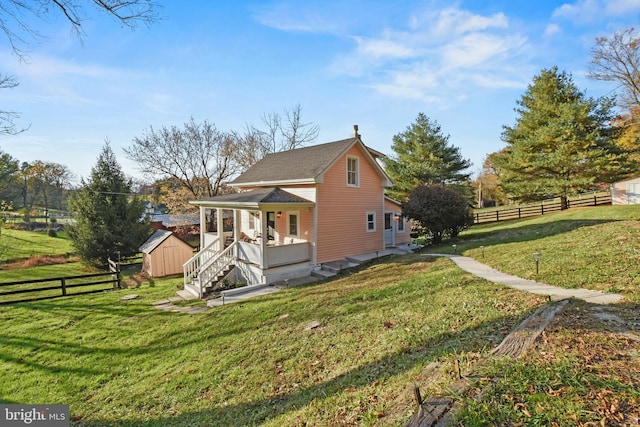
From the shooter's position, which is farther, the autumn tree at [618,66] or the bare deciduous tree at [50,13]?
the autumn tree at [618,66]

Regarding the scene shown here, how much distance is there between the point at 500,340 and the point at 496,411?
172 centimetres

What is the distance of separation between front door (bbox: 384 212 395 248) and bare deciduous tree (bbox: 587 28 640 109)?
75.2ft

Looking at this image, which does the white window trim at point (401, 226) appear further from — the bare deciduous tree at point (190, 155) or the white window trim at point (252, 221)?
the bare deciduous tree at point (190, 155)

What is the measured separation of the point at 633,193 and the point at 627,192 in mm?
488

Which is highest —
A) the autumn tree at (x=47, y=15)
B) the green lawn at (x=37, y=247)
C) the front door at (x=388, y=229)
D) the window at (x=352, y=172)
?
the autumn tree at (x=47, y=15)

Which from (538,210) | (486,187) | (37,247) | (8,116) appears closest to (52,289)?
(8,116)

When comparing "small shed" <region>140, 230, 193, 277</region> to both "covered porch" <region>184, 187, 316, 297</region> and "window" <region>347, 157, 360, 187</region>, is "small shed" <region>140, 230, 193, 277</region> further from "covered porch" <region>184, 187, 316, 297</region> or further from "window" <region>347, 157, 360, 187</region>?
"window" <region>347, 157, 360, 187</region>

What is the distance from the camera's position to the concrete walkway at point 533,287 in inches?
207

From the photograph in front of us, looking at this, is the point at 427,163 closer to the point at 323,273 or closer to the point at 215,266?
the point at 323,273

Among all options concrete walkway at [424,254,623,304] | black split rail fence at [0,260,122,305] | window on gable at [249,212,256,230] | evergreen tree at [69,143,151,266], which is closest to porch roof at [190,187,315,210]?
window on gable at [249,212,256,230]

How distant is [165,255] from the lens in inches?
647

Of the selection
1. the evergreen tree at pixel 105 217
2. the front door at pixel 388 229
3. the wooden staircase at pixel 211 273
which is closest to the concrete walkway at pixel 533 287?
the front door at pixel 388 229

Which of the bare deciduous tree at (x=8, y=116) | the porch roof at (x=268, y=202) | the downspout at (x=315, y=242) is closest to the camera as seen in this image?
the bare deciduous tree at (x=8, y=116)

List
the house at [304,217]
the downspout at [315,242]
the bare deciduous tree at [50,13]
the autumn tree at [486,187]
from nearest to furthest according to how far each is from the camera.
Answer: the bare deciduous tree at [50,13] < the house at [304,217] < the downspout at [315,242] < the autumn tree at [486,187]
